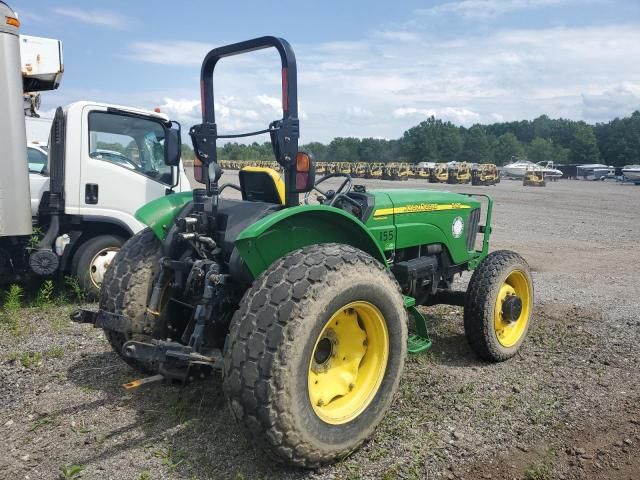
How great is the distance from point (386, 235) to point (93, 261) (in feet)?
13.0

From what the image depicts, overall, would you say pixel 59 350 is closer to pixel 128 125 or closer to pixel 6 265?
pixel 6 265

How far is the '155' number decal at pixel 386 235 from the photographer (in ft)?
14.2

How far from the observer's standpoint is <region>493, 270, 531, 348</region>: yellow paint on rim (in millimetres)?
4797

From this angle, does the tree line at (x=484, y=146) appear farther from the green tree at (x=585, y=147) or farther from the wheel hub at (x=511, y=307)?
the wheel hub at (x=511, y=307)

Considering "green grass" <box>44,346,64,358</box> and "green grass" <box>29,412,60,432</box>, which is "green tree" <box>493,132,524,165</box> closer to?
"green grass" <box>44,346,64,358</box>

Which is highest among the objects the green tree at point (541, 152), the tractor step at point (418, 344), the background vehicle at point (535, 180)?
the green tree at point (541, 152)

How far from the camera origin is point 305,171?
3.25 m

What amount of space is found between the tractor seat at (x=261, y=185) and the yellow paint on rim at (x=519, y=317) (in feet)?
7.13

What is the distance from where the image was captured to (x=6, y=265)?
626 cm

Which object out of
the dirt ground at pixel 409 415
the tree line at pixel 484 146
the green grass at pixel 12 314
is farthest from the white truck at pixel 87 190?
the tree line at pixel 484 146

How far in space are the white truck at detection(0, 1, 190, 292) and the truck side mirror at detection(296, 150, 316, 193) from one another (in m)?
3.16

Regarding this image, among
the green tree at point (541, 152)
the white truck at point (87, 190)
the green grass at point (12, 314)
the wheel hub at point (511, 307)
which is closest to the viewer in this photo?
the wheel hub at point (511, 307)

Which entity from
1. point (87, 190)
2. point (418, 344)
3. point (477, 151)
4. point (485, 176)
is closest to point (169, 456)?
point (418, 344)

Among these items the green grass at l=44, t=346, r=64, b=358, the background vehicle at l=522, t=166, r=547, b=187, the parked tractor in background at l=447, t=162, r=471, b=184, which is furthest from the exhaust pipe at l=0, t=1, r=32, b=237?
the background vehicle at l=522, t=166, r=547, b=187
